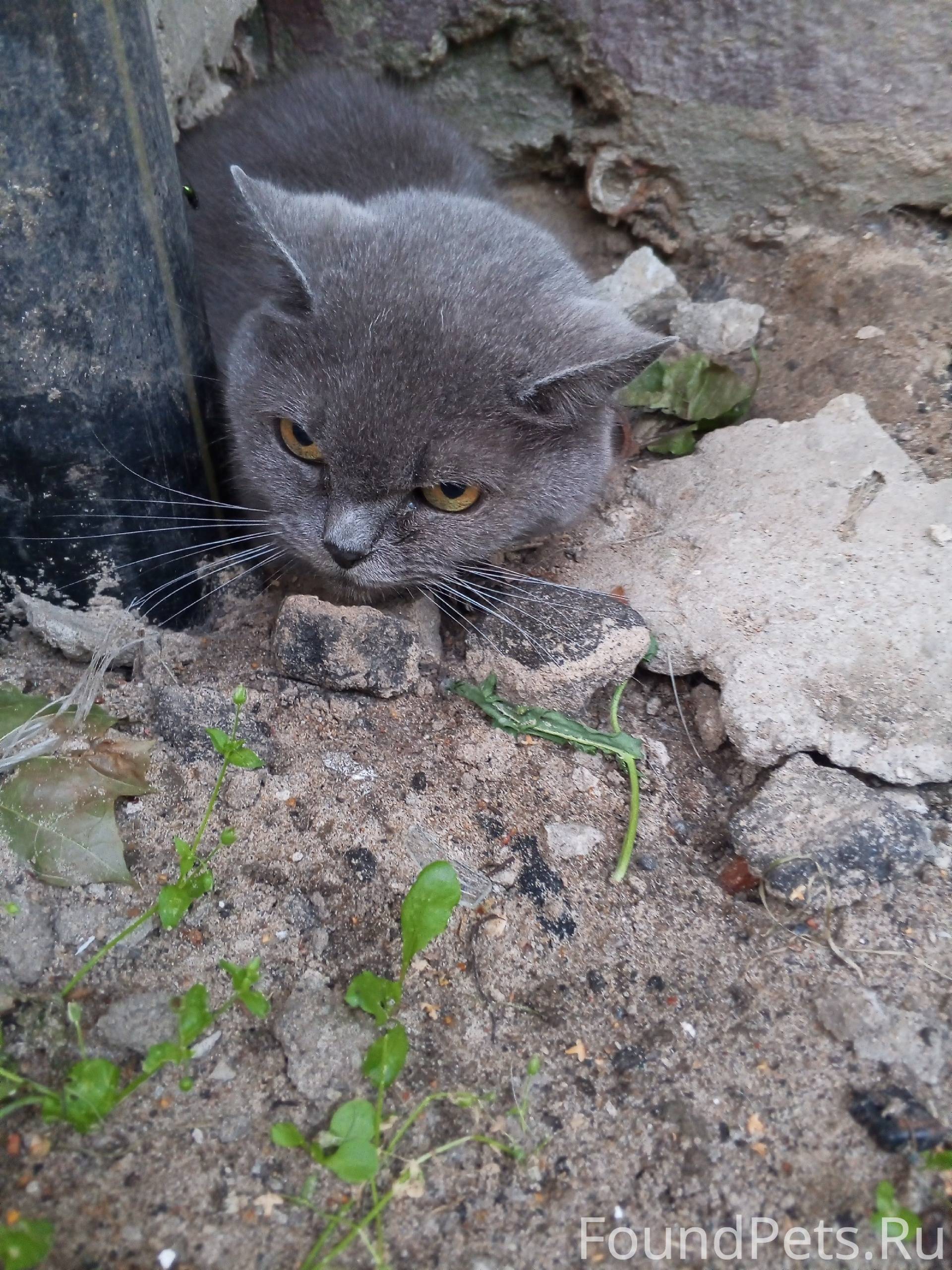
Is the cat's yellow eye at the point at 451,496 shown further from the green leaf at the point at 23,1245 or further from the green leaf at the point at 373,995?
the green leaf at the point at 23,1245

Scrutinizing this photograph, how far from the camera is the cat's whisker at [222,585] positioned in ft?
6.54

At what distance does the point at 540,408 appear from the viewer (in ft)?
6.07

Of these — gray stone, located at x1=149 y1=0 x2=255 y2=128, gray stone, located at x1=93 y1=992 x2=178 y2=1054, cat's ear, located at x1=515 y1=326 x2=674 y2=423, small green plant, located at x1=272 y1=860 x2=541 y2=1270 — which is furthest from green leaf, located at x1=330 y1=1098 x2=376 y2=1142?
gray stone, located at x1=149 y1=0 x2=255 y2=128

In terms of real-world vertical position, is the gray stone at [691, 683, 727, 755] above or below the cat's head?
below

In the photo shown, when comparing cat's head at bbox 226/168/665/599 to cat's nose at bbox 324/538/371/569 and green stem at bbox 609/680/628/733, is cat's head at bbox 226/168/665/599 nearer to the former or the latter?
cat's nose at bbox 324/538/371/569

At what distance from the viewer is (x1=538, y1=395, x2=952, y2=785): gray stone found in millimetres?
1749

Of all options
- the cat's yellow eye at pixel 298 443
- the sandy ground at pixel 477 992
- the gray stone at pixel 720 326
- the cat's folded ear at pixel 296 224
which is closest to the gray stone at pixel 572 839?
the sandy ground at pixel 477 992

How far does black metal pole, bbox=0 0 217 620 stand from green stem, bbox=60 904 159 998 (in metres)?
0.74

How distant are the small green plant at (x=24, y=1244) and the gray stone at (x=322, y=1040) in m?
0.33

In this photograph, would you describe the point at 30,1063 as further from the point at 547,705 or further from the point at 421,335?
the point at 421,335

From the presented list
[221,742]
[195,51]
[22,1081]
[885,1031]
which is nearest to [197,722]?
[221,742]

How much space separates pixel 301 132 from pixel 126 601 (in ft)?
4.81

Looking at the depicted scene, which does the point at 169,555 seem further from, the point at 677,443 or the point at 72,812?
the point at 677,443

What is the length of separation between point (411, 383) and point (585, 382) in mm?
329
